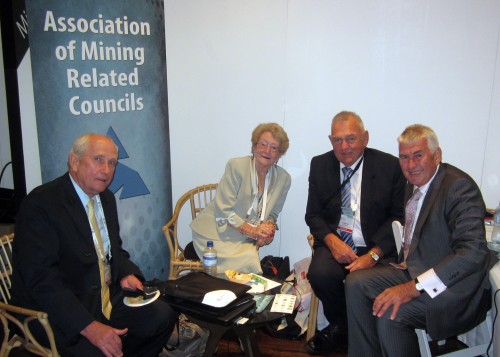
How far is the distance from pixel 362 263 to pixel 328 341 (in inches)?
A: 22.6

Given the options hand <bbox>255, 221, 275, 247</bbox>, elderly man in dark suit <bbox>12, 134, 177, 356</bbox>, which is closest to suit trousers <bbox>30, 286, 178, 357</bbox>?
elderly man in dark suit <bbox>12, 134, 177, 356</bbox>

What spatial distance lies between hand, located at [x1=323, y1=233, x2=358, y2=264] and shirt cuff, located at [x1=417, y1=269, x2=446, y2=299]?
0.63 meters

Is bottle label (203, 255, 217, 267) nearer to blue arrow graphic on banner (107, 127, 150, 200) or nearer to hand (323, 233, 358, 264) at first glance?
hand (323, 233, 358, 264)

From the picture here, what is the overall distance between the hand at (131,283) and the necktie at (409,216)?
4.88 ft

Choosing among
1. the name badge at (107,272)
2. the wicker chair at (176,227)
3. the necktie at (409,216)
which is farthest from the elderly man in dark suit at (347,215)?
the name badge at (107,272)

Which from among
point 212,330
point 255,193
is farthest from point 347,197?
point 212,330

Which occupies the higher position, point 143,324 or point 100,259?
point 100,259

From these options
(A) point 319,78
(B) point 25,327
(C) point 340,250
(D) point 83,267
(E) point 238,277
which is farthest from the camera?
(A) point 319,78

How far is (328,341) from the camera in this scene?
279 centimetres

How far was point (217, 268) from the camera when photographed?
9.37 feet

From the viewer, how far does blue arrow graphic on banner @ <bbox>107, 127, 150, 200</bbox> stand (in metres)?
3.07

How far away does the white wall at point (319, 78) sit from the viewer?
3.04 metres

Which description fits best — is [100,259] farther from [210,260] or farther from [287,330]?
[287,330]

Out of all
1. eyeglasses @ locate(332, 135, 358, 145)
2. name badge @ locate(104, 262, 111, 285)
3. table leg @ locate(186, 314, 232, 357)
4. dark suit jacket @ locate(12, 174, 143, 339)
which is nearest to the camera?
dark suit jacket @ locate(12, 174, 143, 339)
